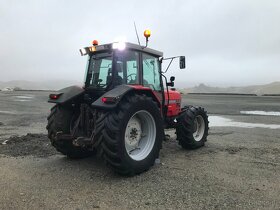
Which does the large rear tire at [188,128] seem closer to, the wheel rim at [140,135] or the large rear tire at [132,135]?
the large rear tire at [132,135]

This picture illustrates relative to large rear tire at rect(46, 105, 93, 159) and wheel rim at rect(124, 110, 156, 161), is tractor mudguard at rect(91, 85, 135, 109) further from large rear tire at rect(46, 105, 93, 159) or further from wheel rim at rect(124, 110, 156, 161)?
large rear tire at rect(46, 105, 93, 159)

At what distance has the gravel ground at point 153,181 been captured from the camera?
182 inches

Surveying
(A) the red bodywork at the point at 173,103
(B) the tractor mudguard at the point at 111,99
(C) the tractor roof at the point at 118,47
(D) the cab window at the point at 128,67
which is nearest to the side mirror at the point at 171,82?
(A) the red bodywork at the point at 173,103

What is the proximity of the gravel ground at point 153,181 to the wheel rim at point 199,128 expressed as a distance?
479 millimetres

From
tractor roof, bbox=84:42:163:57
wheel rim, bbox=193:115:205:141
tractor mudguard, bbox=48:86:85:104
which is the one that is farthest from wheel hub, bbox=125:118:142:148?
wheel rim, bbox=193:115:205:141

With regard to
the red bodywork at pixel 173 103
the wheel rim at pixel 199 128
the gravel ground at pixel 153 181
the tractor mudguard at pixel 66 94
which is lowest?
the gravel ground at pixel 153 181

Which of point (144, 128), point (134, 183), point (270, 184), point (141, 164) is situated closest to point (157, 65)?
point (144, 128)

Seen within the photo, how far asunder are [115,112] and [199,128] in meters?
3.76

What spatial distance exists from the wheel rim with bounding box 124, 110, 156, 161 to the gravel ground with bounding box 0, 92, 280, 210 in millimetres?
426

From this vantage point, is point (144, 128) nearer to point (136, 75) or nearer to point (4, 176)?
point (136, 75)

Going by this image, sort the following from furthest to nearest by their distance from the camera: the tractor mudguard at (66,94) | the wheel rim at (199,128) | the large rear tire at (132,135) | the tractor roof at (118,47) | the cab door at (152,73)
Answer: the wheel rim at (199,128)
the cab door at (152,73)
the tractor mudguard at (66,94)
the tractor roof at (118,47)
the large rear tire at (132,135)

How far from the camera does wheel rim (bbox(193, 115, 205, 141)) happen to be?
28.0 feet

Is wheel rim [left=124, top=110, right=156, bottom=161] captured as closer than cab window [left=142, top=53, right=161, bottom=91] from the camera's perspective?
Yes

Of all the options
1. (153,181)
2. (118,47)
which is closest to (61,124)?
(118,47)
